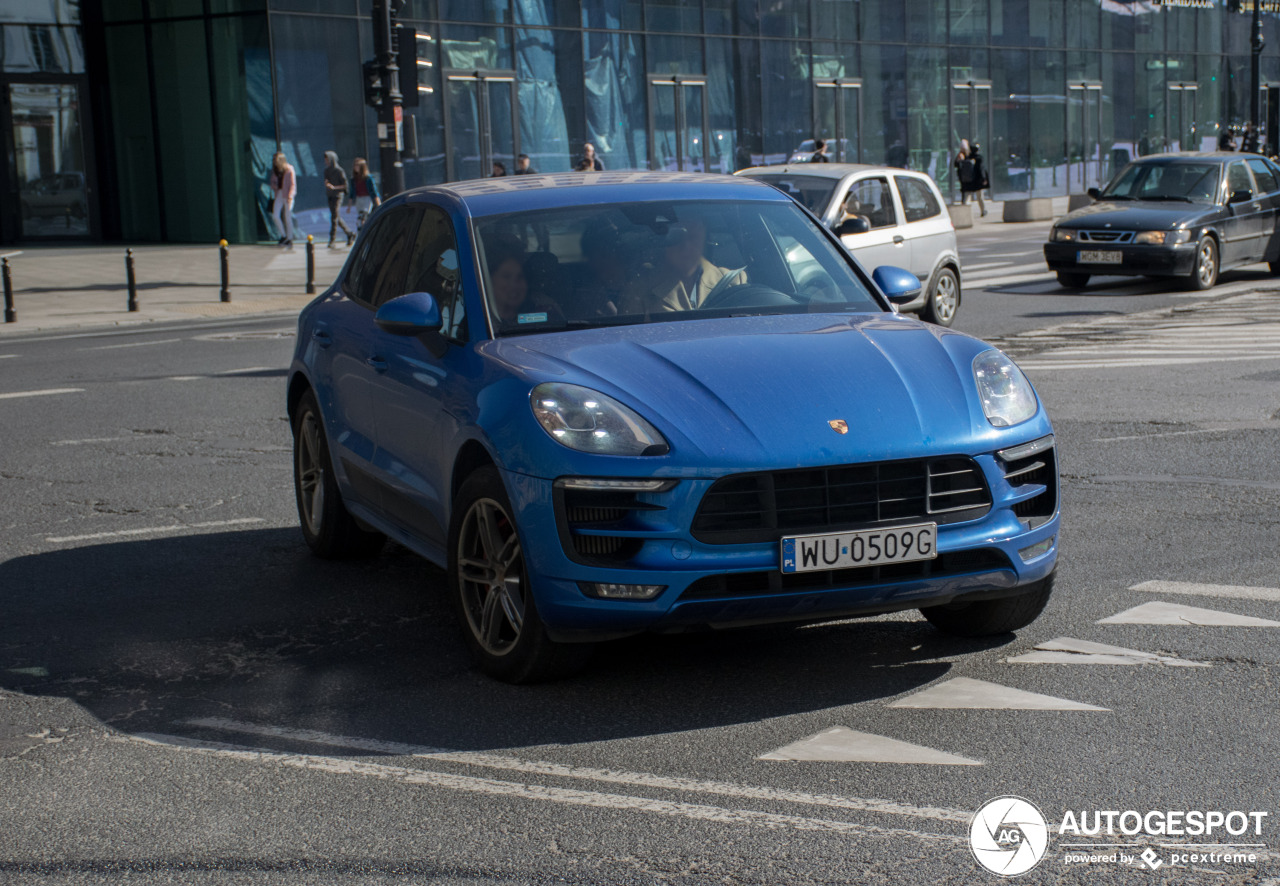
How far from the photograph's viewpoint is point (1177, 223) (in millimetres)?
20281

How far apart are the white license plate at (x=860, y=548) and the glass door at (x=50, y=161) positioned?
108 ft

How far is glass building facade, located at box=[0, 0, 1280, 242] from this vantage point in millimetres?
32719

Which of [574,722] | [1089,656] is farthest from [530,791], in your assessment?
[1089,656]

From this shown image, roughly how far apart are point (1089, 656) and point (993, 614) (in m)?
0.35

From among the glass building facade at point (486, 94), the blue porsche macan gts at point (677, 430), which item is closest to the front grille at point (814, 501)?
the blue porsche macan gts at point (677, 430)

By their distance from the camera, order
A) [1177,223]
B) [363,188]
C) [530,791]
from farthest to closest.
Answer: [363,188] < [1177,223] < [530,791]

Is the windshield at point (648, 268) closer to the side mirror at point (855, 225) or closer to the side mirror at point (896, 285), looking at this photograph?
the side mirror at point (896, 285)

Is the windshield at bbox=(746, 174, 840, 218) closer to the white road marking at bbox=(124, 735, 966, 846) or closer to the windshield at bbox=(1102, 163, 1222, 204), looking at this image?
the windshield at bbox=(1102, 163, 1222, 204)

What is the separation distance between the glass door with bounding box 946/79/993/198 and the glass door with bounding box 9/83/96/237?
80.5ft

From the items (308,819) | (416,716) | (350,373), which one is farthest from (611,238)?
(308,819)

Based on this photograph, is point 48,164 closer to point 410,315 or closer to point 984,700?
point 410,315

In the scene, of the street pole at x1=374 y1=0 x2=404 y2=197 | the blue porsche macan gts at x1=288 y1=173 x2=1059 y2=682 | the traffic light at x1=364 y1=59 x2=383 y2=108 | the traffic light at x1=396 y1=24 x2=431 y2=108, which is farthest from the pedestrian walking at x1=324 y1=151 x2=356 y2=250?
the blue porsche macan gts at x1=288 y1=173 x2=1059 y2=682

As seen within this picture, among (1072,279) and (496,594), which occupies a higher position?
(1072,279)

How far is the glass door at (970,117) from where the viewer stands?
47.2 m
